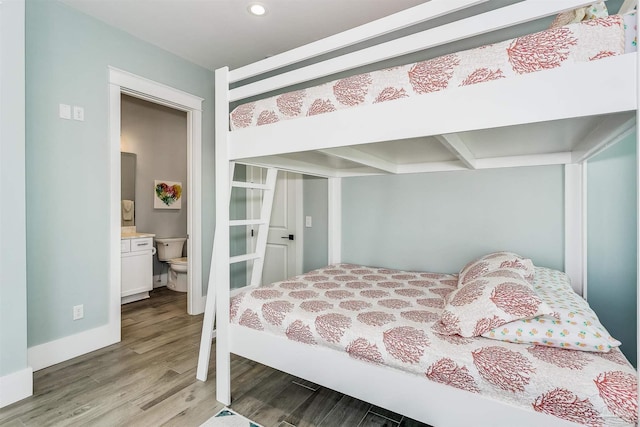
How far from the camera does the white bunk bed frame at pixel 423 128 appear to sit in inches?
36.9

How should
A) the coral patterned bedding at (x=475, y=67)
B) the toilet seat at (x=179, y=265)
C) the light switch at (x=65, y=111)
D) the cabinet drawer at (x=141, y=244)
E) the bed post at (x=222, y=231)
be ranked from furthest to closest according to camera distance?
the toilet seat at (x=179, y=265) → the cabinet drawer at (x=141, y=244) → the light switch at (x=65, y=111) → the bed post at (x=222, y=231) → the coral patterned bedding at (x=475, y=67)

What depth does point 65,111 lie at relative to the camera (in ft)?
7.74

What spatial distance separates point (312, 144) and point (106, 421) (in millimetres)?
1717

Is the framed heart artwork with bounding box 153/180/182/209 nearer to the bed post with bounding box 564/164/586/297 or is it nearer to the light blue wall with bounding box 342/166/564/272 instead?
the light blue wall with bounding box 342/166/564/272

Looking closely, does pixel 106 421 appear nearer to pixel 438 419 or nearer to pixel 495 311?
pixel 438 419

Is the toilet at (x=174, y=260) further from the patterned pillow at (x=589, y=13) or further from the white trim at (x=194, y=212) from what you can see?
the patterned pillow at (x=589, y=13)

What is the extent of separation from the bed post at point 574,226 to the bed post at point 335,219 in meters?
1.62

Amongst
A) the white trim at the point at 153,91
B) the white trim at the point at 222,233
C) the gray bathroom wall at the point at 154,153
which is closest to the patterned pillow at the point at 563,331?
the white trim at the point at 222,233

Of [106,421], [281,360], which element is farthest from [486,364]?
[106,421]

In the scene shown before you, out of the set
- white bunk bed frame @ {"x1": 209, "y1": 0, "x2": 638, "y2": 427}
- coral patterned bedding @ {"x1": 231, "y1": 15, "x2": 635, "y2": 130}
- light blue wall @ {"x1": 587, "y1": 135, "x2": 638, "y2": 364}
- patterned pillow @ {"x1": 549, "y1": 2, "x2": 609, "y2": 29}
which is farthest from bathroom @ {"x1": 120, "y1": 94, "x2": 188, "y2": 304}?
patterned pillow @ {"x1": 549, "y1": 2, "x2": 609, "y2": 29}

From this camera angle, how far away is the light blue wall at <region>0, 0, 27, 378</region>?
1802 millimetres

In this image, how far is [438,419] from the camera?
1168 millimetres

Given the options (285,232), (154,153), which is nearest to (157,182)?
(154,153)

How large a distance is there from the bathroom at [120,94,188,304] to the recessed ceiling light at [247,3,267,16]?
255 centimetres
